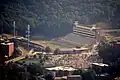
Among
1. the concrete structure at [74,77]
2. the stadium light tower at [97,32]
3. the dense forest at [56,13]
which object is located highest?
the dense forest at [56,13]

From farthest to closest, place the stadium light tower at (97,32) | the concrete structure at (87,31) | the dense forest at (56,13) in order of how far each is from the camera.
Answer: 1. the dense forest at (56,13)
2. the concrete structure at (87,31)
3. the stadium light tower at (97,32)

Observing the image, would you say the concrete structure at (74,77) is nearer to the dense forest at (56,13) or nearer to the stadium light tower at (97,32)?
the stadium light tower at (97,32)

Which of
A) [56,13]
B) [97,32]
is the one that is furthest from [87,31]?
[56,13]

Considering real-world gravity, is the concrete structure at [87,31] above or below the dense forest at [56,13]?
below

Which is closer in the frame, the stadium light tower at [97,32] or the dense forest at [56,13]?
the stadium light tower at [97,32]

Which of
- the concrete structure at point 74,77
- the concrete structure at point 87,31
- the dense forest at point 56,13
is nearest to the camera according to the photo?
the concrete structure at point 74,77

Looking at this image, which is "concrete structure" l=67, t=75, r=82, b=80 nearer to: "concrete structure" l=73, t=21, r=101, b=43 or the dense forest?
"concrete structure" l=73, t=21, r=101, b=43

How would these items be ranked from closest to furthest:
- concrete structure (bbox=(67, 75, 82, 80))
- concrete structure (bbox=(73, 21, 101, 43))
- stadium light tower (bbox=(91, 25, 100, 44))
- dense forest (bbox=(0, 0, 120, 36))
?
concrete structure (bbox=(67, 75, 82, 80)) → stadium light tower (bbox=(91, 25, 100, 44)) → concrete structure (bbox=(73, 21, 101, 43)) → dense forest (bbox=(0, 0, 120, 36))

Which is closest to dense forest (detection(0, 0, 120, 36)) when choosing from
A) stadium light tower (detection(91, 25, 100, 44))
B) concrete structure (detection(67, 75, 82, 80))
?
stadium light tower (detection(91, 25, 100, 44))

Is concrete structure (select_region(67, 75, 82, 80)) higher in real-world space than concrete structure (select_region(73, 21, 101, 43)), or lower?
lower

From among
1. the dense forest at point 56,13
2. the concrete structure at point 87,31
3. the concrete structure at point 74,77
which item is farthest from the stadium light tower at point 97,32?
the concrete structure at point 74,77
